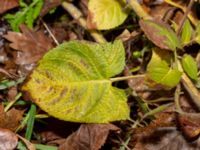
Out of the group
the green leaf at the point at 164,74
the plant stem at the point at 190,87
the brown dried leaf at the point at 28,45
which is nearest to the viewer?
the green leaf at the point at 164,74

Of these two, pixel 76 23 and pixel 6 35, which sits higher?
pixel 6 35

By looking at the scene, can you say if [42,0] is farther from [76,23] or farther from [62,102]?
[62,102]

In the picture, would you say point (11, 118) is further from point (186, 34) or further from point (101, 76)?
point (186, 34)

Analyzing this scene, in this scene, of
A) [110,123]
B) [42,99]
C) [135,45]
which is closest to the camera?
[42,99]

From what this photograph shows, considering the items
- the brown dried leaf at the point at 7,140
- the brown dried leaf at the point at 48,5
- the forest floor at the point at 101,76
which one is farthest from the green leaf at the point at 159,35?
the brown dried leaf at the point at 7,140

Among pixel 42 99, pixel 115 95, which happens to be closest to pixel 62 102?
pixel 42 99

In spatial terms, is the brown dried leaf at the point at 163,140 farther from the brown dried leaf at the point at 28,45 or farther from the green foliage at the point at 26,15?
the green foliage at the point at 26,15
